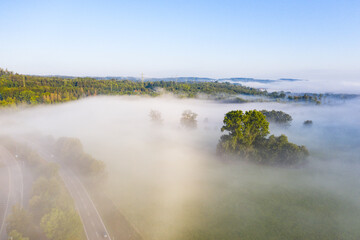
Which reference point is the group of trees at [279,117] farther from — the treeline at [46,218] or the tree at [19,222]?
the tree at [19,222]

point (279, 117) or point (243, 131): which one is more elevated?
point (279, 117)

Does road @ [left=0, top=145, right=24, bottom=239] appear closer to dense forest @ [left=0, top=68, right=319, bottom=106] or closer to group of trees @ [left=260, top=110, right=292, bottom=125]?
dense forest @ [left=0, top=68, right=319, bottom=106]

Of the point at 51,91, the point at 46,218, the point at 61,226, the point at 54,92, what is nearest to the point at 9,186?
the point at 46,218

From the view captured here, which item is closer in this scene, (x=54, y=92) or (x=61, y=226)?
(x=61, y=226)

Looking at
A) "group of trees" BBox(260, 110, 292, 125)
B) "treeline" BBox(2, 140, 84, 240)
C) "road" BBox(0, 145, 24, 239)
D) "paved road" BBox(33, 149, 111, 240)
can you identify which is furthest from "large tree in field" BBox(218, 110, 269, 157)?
"road" BBox(0, 145, 24, 239)

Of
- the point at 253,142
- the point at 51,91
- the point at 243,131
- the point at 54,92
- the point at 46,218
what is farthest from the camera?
the point at 51,91

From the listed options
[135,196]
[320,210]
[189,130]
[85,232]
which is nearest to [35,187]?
[85,232]

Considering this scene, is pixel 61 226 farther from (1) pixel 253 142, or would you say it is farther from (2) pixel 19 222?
(1) pixel 253 142

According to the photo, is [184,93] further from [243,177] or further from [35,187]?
[35,187]
